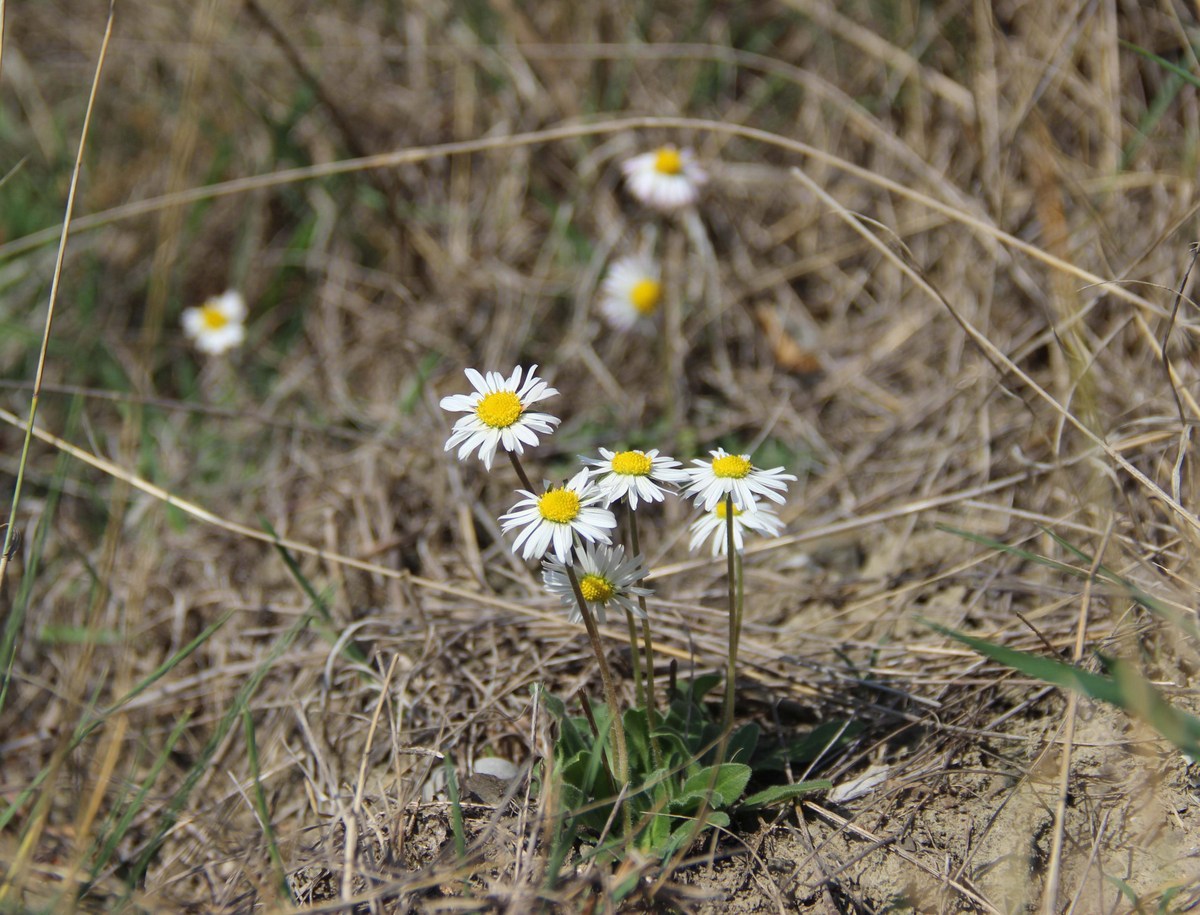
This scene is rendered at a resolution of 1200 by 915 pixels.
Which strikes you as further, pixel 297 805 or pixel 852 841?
pixel 297 805

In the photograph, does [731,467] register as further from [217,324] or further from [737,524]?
[217,324]

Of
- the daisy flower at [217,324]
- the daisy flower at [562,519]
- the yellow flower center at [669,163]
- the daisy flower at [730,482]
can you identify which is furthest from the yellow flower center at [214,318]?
the daisy flower at [730,482]

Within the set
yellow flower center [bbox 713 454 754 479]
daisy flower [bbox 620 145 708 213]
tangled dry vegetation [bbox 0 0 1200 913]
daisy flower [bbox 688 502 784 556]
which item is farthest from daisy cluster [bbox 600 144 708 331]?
yellow flower center [bbox 713 454 754 479]

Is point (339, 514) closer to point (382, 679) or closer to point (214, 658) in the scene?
point (214, 658)

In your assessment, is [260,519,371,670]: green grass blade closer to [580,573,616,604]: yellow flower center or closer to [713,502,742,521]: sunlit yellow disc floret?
[580,573,616,604]: yellow flower center

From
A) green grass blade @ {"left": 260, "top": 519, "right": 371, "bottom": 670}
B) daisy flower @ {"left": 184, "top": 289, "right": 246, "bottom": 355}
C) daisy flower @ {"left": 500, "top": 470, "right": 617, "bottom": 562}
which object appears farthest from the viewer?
daisy flower @ {"left": 184, "top": 289, "right": 246, "bottom": 355}

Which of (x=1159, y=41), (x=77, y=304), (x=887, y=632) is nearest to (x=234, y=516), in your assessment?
(x=77, y=304)
